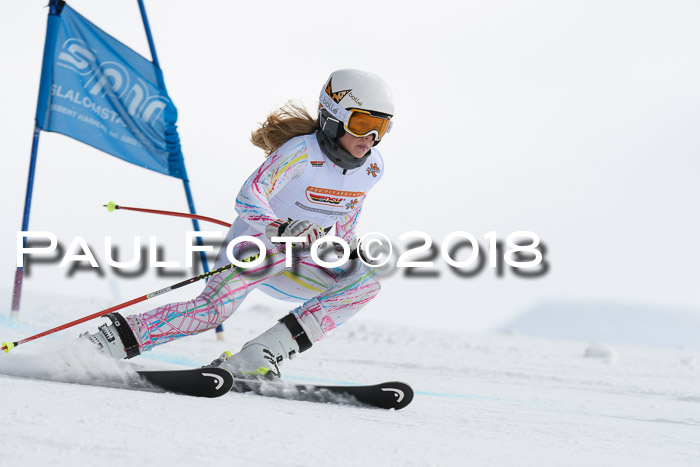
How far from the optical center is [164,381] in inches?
95.2

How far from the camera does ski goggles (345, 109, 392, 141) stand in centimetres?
309

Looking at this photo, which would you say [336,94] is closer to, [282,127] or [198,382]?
[282,127]

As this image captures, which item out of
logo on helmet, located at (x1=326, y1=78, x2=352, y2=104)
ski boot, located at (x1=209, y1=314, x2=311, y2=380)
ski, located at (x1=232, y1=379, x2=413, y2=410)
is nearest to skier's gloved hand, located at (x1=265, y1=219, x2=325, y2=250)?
ski boot, located at (x1=209, y1=314, x2=311, y2=380)

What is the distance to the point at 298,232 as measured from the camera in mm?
2719

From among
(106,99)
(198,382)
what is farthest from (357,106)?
(106,99)

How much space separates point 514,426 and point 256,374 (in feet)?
3.23

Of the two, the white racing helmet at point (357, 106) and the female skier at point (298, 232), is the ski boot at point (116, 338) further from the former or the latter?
the white racing helmet at point (357, 106)

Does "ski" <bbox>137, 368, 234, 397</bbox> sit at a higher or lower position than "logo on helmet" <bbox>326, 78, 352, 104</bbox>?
lower

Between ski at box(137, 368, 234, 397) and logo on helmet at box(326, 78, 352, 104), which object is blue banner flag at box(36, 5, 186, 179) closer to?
logo on helmet at box(326, 78, 352, 104)

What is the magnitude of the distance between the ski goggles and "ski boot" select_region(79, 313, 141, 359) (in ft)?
4.11

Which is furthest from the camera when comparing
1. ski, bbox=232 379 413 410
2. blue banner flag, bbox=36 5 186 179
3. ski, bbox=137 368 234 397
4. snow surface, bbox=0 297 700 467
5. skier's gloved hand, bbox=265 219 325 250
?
A: blue banner flag, bbox=36 5 186 179

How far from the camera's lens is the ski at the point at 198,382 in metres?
2.34

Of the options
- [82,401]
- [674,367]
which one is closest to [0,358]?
[82,401]

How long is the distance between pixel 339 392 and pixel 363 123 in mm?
1182
